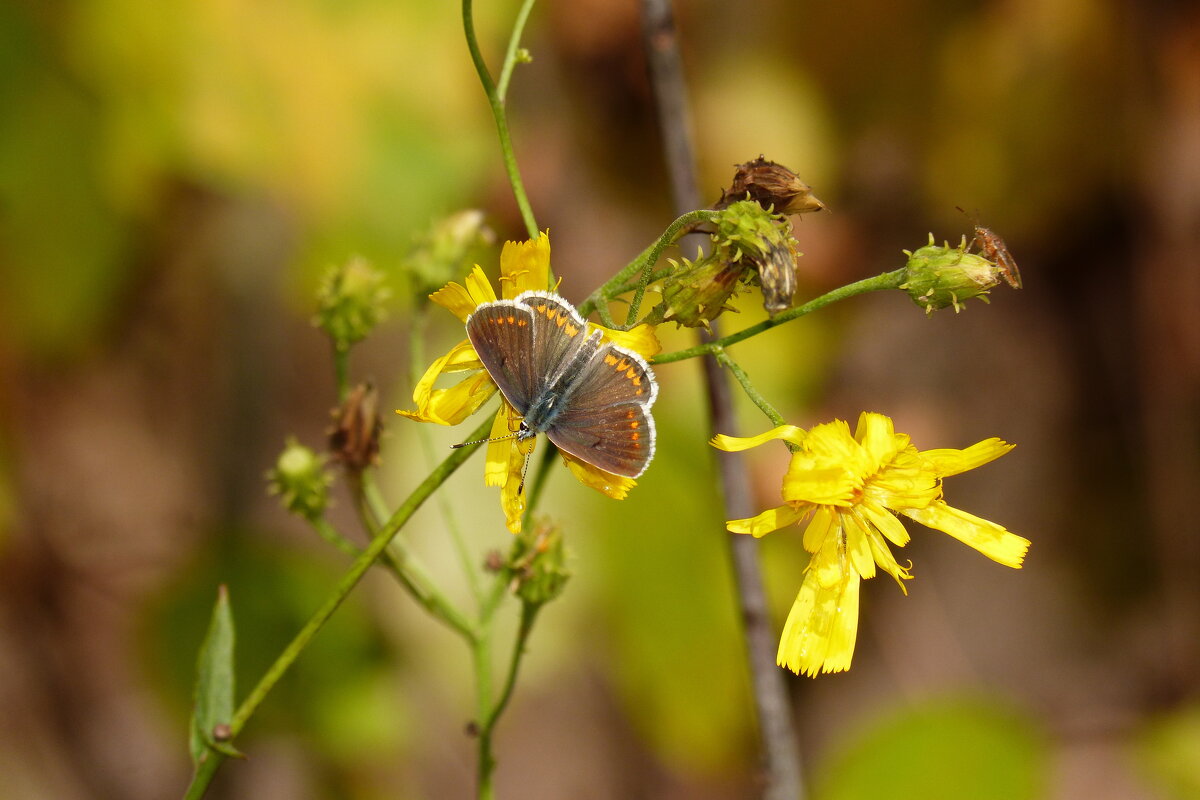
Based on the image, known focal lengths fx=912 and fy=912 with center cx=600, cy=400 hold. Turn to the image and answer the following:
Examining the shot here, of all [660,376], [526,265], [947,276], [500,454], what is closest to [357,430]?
[500,454]

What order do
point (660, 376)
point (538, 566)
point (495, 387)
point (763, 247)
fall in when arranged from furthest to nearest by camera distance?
point (660, 376) < point (538, 566) < point (495, 387) < point (763, 247)

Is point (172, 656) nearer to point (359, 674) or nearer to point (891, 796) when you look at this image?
point (359, 674)

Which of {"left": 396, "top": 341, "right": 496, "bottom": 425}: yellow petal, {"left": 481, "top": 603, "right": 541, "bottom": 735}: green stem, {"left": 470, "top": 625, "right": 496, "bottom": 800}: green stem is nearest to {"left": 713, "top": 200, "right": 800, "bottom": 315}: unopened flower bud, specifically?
{"left": 396, "top": 341, "right": 496, "bottom": 425}: yellow petal

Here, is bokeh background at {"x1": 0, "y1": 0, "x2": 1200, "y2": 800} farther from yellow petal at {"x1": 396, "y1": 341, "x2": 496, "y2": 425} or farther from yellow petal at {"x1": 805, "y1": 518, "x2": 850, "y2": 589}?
yellow petal at {"x1": 805, "y1": 518, "x2": 850, "y2": 589}

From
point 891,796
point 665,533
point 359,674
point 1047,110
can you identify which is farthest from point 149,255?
point 1047,110

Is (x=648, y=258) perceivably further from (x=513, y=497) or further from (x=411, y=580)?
(x=411, y=580)

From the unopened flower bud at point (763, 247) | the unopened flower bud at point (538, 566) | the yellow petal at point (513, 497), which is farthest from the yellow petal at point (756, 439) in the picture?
the unopened flower bud at point (538, 566)

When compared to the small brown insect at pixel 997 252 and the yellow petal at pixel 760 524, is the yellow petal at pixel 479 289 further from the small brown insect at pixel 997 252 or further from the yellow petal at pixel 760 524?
the small brown insect at pixel 997 252
